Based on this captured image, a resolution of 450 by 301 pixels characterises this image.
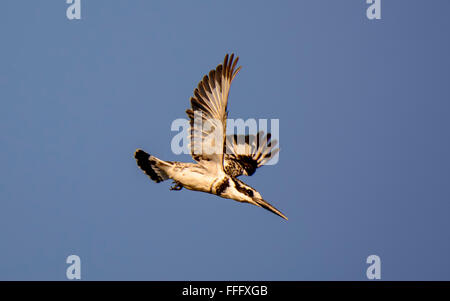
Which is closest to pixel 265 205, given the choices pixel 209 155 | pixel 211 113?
pixel 209 155

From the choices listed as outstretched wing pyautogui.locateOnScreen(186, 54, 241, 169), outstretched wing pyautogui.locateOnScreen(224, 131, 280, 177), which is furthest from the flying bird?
outstretched wing pyautogui.locateOnScreen(224, 131, 280, 177)

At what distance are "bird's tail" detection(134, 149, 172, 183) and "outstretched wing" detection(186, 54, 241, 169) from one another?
0.67 meters

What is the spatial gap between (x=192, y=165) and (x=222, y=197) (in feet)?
2.08

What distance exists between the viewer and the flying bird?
881 centimetres

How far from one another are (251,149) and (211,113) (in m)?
1.79

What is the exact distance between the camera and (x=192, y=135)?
919 cm

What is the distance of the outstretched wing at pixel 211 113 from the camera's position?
8750 millimetres

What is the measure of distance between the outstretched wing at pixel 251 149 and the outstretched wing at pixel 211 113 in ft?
4.35

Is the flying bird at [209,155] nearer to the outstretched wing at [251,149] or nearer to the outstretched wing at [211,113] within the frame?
the outstretched wing at [211,113]

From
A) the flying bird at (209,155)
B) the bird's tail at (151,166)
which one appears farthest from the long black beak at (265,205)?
the bird's tail at (151,166)

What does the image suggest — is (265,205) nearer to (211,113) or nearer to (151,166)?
(211,113)

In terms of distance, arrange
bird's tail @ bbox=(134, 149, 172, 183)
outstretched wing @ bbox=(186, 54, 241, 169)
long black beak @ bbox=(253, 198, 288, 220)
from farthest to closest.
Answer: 1. bird's tail @ bbox=(134, 149, 172, 183)
2. long black beak @ bbox=(253, 198, 288, 220)
3. outstretched wing @ bbox=(186, 54, 241, 169)

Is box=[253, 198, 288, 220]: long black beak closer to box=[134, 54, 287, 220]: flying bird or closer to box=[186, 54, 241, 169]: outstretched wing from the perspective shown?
box=[134, 54, 287, 220]: flying bird
